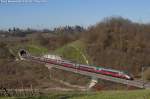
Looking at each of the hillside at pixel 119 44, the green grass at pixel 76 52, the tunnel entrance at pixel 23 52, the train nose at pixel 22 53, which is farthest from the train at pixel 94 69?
Answer: the tunnel entrance at pixel 23 52

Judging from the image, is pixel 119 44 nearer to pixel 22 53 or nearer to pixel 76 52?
pixel 76 52

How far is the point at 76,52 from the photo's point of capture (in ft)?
366

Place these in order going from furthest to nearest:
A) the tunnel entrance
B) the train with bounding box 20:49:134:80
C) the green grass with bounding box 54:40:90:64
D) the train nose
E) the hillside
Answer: the tunnel entrance → the train nose → the green grass with bounding box 54:40:90:64 → the hillside → the train with bounding box 20:49:134:80

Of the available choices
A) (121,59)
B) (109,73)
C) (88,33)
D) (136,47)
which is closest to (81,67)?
(109,73)

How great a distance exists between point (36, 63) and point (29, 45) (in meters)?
37.3

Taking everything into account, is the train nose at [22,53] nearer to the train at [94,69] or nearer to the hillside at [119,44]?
the train at [94,69]

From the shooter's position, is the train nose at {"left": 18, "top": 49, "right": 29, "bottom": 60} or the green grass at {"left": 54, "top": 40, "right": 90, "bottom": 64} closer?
the green grass at {"left": 54, "top": 40, "right": 90, "bottom": 64}

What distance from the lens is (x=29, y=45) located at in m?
140

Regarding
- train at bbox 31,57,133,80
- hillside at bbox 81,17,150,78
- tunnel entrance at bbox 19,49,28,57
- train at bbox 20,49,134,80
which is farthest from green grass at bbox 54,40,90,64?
tunnel entrance at bbox 19,49,28,57

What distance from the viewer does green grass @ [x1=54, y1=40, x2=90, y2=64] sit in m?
105

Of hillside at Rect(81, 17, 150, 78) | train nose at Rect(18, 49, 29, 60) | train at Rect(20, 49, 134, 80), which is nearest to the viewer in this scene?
train at Rect(20, 49, 134, 80)

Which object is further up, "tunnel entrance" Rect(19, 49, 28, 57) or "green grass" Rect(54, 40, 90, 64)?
"green grass" Rect(54, 40, 90, 64)

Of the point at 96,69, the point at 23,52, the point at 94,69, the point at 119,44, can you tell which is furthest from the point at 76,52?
the point at 96,69

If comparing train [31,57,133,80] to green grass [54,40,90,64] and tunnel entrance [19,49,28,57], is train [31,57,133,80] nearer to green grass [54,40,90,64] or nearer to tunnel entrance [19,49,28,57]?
green grass [54,40,90,64]
